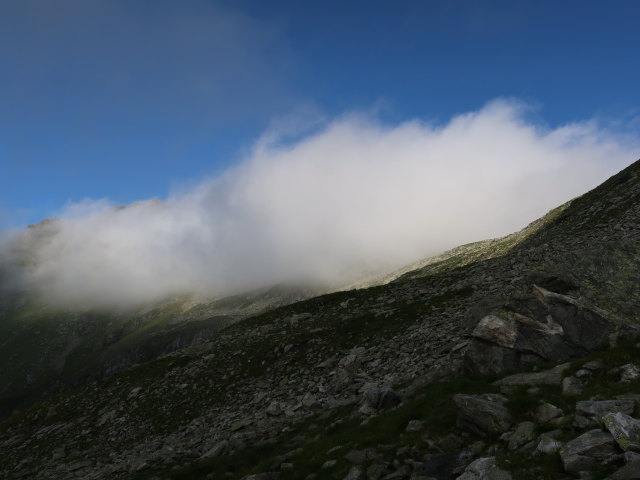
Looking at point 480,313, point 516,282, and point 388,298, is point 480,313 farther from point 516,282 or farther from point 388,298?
point 388,298

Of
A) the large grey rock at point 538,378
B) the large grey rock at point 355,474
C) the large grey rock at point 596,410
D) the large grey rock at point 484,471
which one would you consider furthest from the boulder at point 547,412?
the large grey rock at point 355,474

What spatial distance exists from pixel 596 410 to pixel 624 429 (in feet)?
5.68

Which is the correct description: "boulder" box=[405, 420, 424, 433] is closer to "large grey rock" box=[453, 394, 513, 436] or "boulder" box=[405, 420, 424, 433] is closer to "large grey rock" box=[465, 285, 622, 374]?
"large grey rock" box=[453, 394, 513, 436]

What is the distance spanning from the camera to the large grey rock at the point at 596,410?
10.7 m

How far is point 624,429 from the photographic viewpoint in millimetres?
9344

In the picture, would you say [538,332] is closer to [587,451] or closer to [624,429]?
[624,429]

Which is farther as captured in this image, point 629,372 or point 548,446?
point 629,372

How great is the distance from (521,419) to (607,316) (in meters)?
10.0

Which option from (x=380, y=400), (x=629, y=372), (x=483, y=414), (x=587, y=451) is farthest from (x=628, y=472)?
(x=380, y=400)

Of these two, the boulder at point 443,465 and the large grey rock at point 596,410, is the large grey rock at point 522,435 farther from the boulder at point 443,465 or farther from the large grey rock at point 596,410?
the boulder at point 443,465

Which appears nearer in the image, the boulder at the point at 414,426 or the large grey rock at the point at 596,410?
the large grey rock at the point at 596,410

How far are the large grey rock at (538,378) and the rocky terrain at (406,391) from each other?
11 cm

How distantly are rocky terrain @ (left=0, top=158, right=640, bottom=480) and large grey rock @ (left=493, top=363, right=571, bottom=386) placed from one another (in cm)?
11

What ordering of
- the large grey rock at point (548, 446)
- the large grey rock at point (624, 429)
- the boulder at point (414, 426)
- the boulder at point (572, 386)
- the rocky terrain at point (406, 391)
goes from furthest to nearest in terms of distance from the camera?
1. the boulder at point (414, 426)
2. the boulder at point (572, 386)
3. the rocky terrain at point (406, 391)
4. the large grey rock at point (548, 446)
5. the large grey rock at point (624, 429)
